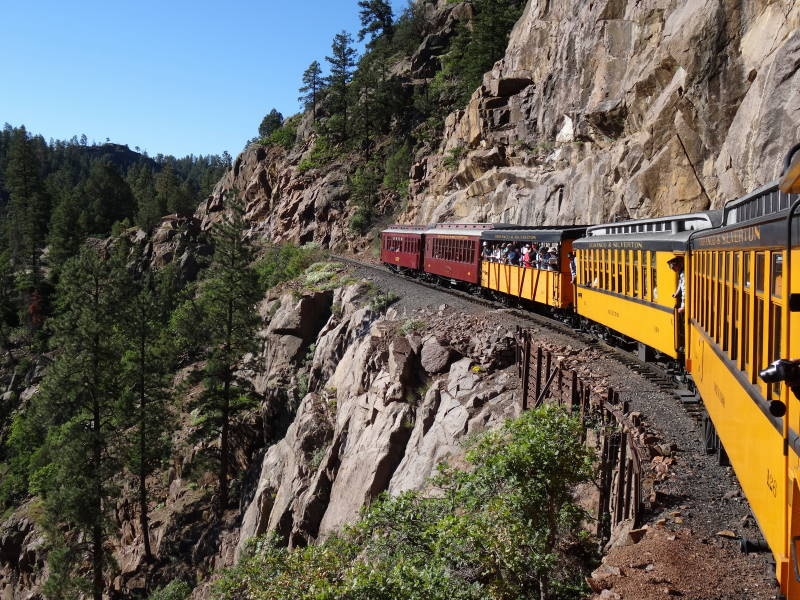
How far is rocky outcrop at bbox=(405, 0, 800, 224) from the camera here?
20.8 metres

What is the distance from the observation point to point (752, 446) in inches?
217

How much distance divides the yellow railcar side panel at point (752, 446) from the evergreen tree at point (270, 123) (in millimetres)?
93900

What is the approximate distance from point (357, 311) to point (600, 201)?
→ 12564 mm

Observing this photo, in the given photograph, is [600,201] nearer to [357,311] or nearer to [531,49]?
[357,311]

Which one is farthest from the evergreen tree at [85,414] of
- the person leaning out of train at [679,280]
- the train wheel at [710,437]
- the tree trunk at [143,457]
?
the train wheel at [710,437]

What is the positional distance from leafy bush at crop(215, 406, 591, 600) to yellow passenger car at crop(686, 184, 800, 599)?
6.65 feet

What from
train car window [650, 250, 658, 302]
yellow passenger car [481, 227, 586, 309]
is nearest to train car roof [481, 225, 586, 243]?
yellow passenger car [481, 227, 586, 309]

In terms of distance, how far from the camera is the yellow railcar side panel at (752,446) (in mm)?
4500

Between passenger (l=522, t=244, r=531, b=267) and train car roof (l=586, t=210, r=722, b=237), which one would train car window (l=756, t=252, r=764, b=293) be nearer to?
train car roof (l=586, t=210, r=722, b=237)

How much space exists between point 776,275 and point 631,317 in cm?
945

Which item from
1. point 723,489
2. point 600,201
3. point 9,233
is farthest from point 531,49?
point 9,233

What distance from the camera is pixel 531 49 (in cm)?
4619

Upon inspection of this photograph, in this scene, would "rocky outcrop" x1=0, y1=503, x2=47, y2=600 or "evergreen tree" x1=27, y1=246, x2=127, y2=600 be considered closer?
"evergreen tree" x1=27, y1=246, x2=127, y2=600

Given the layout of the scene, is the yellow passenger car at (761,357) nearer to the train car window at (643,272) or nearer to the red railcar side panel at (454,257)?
the train car window at (643,272)
